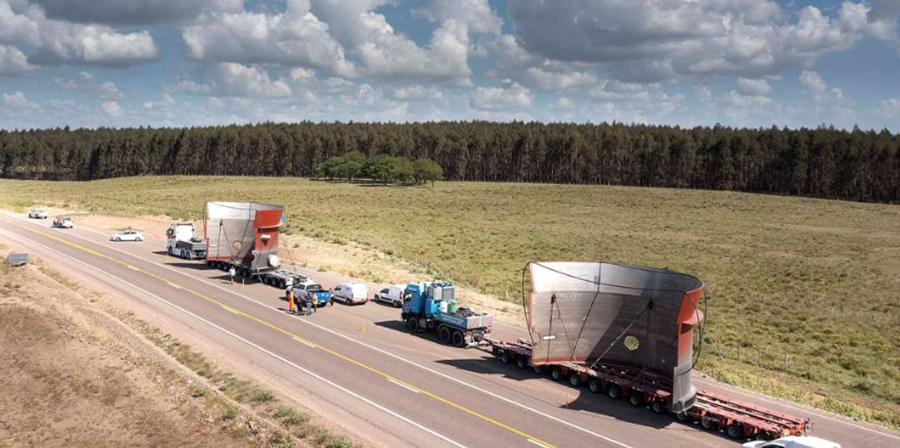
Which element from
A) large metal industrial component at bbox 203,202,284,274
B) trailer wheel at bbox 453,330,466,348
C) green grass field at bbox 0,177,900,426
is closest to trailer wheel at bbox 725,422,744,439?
green grass field at bbox 0,177,900,426

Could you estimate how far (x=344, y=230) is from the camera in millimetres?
78438

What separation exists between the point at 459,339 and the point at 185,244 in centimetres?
3695

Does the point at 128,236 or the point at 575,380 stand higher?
the point at 128,236

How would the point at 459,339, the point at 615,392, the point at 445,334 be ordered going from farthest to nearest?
the point at 445,334, the point at 459,339, the point at 615,392

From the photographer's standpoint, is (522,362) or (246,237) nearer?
(522,362)

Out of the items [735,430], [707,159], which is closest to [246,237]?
[735,430]

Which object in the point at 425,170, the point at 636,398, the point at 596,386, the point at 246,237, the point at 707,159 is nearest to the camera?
the point at 636,398

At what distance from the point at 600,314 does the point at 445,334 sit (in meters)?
9.47

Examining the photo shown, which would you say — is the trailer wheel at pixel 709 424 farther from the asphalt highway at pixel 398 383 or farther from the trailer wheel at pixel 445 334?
the trailer wheel at pixel 445 334

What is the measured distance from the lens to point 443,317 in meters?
34.9

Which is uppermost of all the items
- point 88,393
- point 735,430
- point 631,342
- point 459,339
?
point 631,342

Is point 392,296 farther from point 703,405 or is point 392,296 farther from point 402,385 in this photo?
point 703,405

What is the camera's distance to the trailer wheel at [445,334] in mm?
34469

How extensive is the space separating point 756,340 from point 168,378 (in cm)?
3323
